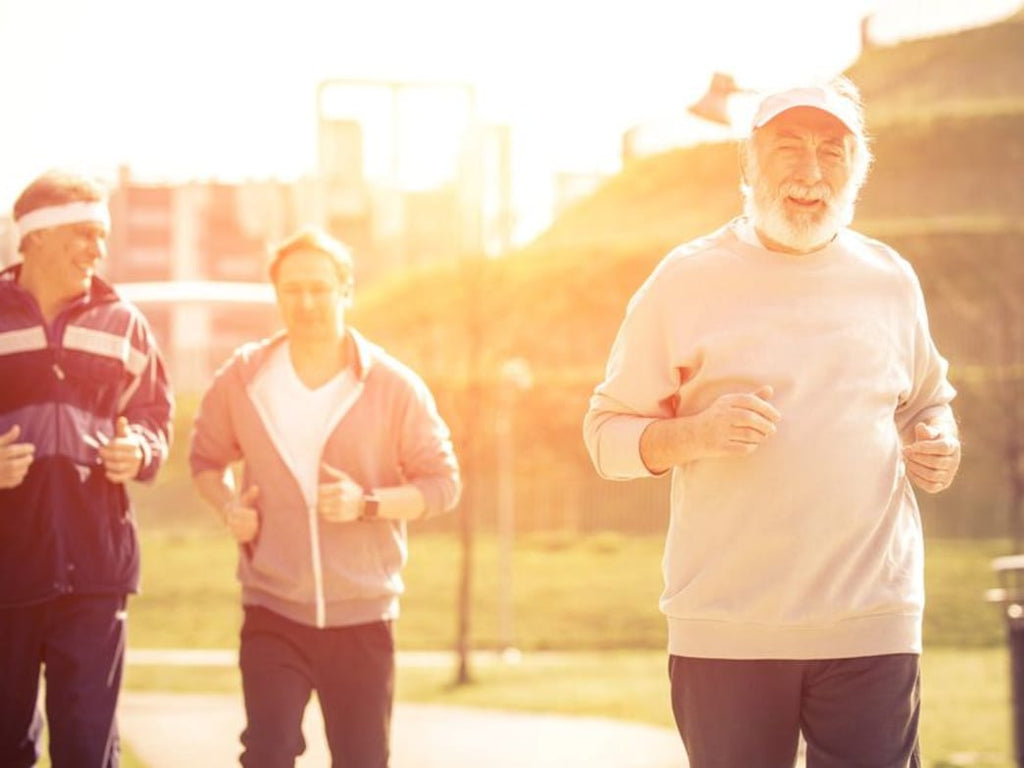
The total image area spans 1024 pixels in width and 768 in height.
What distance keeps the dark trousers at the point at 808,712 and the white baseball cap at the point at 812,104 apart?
123 cm

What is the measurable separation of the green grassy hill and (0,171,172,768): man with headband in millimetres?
29878

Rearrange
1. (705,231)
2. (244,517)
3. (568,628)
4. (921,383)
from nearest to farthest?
(921,383)
(244,517)
(568,628)
(705,231)

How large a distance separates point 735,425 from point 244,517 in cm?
218

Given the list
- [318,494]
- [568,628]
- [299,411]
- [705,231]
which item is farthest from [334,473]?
[705,231]

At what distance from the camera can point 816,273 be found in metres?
4.62

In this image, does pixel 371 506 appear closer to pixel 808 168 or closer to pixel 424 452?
pixel 424 452

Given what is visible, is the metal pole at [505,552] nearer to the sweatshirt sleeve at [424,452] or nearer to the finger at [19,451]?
the sweatshirt sleeve at [424,452]

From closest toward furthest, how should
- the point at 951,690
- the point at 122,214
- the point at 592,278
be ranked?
the point at 951,690 → the point at 592,278 → the point at 122,214

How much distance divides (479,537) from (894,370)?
1239 inches

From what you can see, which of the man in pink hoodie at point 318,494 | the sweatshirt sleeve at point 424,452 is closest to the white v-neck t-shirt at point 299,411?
the man in pink hoodie at point 318,494

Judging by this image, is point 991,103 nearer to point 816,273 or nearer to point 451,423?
point 451,423

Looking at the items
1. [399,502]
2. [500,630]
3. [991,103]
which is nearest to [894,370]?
[399,502]

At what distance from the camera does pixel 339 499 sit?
595 cm

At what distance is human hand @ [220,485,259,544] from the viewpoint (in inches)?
238
